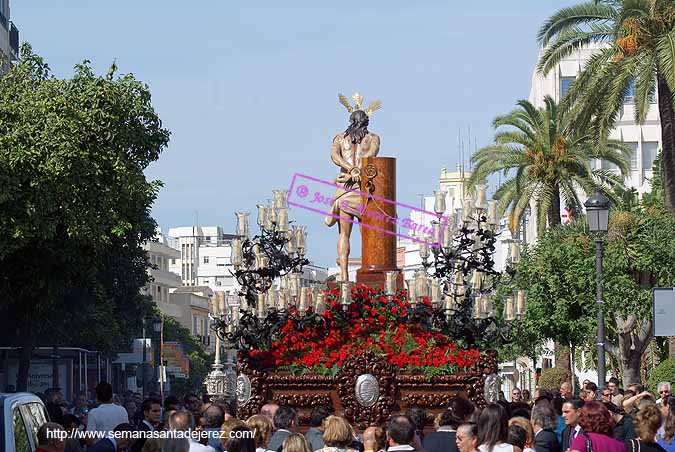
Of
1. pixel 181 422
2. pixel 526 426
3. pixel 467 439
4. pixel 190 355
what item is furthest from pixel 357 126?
pixel 190 355

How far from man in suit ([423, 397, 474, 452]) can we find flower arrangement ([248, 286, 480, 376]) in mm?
7259

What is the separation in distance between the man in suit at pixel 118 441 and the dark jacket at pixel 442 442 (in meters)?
2.59

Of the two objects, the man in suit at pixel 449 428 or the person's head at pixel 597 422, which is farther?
the man in suit at pixel 449 428

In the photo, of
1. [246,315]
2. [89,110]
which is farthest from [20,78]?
[246,315]

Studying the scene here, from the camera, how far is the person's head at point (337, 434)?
11.8 metres

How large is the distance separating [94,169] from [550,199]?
57.6 feet

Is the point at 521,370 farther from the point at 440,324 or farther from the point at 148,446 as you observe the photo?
the point at 148,446

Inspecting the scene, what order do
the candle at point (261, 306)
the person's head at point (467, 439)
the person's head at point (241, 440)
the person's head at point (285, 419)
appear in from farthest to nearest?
the candle at point (261, 306) → the person's head at point (285, 419) → the person's head at point (241, 440) → the person's head at point (467, 439)

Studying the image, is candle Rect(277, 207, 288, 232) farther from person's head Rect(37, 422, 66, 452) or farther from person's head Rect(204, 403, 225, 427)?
person's head Rect(37, 422, 66, 452)

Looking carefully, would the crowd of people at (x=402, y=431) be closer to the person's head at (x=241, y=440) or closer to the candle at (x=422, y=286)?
the person's head at (x=241, y=440)

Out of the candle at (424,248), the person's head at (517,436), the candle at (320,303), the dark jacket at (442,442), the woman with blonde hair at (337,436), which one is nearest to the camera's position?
the woman with blonde hair at (337,436)

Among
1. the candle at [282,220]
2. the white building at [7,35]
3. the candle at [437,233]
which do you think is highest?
the white building at [7,35]

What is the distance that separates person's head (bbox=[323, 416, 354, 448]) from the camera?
11844 millimetres

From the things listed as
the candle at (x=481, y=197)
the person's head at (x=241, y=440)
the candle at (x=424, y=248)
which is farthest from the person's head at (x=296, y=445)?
the candle at (x=481, y=197)
